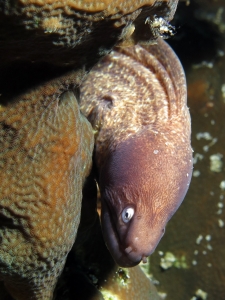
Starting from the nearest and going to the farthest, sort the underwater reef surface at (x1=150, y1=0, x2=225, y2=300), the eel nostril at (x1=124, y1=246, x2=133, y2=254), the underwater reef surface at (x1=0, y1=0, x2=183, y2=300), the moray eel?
the underwater reef surface at (x1=0, y1=0, x2=183, y2=300), the eel nostril at (x1=124, y1=246, x2=133, y2=254), the moray eel, the underwater reef surface at (x1=150, y1=0, x2=225, y2=300)

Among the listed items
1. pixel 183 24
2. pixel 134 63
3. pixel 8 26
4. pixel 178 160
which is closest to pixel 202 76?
pixel 183 24

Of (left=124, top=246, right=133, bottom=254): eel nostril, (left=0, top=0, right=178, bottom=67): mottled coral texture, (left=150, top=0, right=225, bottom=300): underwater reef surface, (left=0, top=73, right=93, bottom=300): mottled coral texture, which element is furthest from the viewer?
(left=150, top=0, right=225, bottom=300): underwater reef surface

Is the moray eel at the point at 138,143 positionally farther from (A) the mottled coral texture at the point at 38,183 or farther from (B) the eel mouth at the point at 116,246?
(A) the mottled coral texture at the point at 38,183

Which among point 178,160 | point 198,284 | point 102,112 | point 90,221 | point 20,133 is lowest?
point 198,284

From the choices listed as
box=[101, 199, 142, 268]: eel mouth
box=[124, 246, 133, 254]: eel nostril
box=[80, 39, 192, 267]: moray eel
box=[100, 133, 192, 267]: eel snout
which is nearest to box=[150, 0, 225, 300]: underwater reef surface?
box=[80, 39, 192, 267]: moray eel

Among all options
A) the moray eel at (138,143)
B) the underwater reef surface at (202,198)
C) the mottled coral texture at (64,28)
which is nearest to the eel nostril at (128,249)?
the moray eel at (138,143)

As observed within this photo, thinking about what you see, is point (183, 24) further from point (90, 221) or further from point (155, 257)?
point (155, 257)

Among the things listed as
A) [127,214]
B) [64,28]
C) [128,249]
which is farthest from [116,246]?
[64,28]

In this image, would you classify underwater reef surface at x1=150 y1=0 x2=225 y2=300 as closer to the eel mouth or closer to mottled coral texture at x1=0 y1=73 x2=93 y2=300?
the eel mouth
